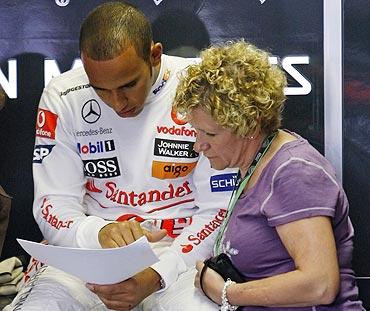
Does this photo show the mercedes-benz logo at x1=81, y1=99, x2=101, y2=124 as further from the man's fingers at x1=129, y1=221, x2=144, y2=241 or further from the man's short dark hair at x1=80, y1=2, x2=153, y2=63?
the man's fingers at x1=129, y1=221, x2=144, y2=241

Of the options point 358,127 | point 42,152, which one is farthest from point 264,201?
point 358,127

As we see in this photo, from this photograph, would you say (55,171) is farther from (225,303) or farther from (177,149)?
(225,303)

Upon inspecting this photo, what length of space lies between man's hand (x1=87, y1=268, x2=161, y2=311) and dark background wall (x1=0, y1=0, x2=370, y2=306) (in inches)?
34.4

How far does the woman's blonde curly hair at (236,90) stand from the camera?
1.91 meters

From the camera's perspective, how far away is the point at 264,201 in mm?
1900

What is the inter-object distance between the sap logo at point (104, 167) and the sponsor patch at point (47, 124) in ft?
0.45

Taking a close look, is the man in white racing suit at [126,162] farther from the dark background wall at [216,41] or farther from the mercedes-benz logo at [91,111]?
the dark background wall at [216,41]

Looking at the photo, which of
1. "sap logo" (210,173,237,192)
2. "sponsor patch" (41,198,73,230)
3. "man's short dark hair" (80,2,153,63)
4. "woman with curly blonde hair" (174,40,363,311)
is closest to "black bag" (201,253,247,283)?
"woman with curly blonde hair" (174,40,363,311)

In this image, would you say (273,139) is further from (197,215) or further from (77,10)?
(77,10)

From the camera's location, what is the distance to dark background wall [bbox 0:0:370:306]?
283 centimetres

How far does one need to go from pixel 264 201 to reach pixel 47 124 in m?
0.84

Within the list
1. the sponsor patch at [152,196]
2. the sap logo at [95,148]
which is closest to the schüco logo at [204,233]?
the sponsor patch at [152,196]

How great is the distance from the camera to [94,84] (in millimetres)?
2283

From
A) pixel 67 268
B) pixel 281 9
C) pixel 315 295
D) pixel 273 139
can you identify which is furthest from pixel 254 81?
pixel 281 9
